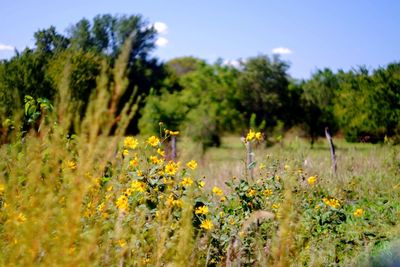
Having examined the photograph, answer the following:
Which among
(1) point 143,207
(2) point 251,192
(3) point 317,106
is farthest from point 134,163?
(3) point 317,106

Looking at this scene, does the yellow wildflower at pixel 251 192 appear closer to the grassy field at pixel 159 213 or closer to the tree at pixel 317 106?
the grassy field at pixel 159 213

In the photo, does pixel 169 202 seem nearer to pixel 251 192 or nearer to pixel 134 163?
pixel 134 163

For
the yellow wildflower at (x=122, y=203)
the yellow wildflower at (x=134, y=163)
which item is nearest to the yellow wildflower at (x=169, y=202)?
the yellow wildflower at (x=122, y=203)

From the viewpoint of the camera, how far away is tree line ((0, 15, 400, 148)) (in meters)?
22.0

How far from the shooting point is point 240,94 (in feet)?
95.8

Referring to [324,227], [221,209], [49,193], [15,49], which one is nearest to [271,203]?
[221,209]

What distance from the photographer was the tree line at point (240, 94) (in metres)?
22.0

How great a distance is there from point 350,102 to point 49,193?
23.9m

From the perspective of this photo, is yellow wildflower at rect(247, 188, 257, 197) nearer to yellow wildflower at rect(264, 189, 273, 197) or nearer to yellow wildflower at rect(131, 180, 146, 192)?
yellow wildflower at rect(264, 189, 273, 197)

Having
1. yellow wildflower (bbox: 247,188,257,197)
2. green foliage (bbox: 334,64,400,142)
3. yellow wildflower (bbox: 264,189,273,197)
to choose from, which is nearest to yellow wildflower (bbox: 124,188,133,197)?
yellow wildflower (bbox: 247,188,257,197)

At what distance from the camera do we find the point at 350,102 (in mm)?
23969

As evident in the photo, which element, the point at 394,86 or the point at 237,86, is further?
the point at 237,86

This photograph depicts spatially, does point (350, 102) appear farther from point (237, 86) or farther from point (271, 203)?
point (271, 203)

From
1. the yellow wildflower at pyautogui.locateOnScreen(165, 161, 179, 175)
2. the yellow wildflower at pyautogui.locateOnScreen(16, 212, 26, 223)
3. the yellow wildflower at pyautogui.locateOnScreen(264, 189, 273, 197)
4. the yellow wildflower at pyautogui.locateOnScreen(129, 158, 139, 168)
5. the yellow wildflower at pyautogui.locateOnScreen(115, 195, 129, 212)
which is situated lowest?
the yellow wildflower at pyautogui.locateOnScreen(264, 189, 273, 197)
